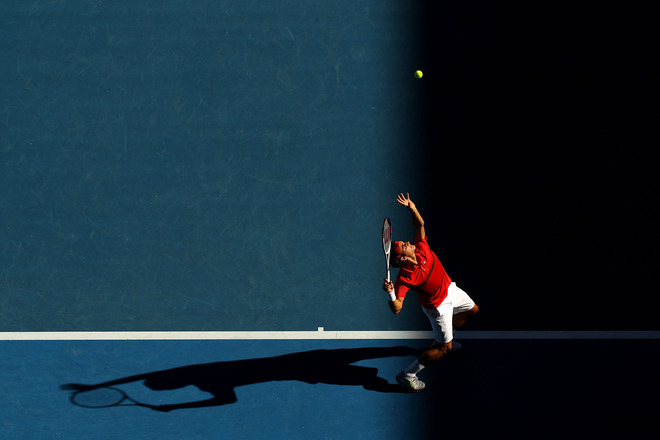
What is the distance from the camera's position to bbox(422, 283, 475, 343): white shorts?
24.0 ft

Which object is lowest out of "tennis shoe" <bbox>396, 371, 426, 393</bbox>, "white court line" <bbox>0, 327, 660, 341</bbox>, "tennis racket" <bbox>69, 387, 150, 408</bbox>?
"tennis racket" <bbox>69, 387, 150, 408</bbox>

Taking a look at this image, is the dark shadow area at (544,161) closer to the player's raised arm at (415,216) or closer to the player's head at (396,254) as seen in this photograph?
the player's raised arm at (415,216)

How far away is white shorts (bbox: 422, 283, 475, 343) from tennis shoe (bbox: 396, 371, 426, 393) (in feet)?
1.69

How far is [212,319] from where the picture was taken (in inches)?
323

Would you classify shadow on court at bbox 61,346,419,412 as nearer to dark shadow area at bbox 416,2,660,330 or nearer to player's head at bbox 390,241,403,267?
dark shadow area at bbox 416,2,660,330

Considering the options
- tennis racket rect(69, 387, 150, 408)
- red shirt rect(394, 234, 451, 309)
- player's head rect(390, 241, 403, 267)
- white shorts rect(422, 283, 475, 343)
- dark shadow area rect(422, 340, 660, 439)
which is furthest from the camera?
tennis racket rect(69, 387, 150, 408)

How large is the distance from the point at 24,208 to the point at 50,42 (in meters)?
1.85

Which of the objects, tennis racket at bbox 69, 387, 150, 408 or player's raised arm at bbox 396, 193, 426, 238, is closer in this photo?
player's raised arm at bbox 396, 193, 426, 238

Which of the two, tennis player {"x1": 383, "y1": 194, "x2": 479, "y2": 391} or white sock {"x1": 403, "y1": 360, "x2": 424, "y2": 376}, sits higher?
tennis player {"x1": 383, "y1": 194, "x2": 479, "y2": 391}

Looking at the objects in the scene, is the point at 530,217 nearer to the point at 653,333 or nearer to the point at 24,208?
the point at 653,333

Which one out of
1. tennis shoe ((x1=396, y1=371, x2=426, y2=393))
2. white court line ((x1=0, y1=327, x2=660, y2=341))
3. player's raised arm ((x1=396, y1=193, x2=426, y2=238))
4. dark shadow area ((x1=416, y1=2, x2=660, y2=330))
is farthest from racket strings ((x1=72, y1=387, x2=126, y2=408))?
dark shadow area ((x1=416, y1=2, x2=660, y2=330))

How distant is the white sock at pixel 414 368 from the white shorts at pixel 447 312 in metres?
0.32

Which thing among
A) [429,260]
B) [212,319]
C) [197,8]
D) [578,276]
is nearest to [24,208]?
[212,319]

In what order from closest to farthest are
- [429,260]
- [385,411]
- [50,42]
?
[429,260] → [385,411] → [50,42]
